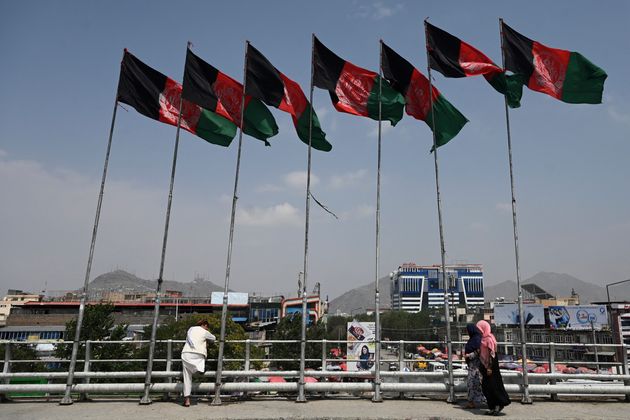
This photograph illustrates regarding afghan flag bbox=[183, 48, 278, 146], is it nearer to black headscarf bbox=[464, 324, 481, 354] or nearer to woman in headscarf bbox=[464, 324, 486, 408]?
black headscarf bbox=[464, 324, 481, 354]

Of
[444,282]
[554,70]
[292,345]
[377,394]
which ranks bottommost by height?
[292,345]

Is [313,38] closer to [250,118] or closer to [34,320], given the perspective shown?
[250,118]

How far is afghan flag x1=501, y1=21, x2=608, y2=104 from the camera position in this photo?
1255 centimetres

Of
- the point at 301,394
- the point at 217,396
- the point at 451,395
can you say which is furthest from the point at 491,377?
the point at 217,396

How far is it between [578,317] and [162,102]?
3148 inches

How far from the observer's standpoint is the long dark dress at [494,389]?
29.7 ft

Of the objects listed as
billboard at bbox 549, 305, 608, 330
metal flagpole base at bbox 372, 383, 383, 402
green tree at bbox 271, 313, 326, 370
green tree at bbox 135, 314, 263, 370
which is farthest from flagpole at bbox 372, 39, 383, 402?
billboard at bbox 549, 305, 608, 330

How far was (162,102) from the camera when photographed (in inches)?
513

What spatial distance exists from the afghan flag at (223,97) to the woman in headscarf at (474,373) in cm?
805

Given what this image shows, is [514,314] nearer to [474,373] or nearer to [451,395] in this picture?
[451,395]

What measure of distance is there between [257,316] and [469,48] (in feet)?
325

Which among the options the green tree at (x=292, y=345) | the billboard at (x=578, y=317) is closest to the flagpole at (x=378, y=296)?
the green tree at (x=292, y=345)

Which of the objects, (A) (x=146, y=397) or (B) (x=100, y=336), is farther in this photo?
(B) (x=100, y=336)

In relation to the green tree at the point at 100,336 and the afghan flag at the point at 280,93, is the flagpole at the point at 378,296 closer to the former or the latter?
the afghan flag at the point at 280,93
